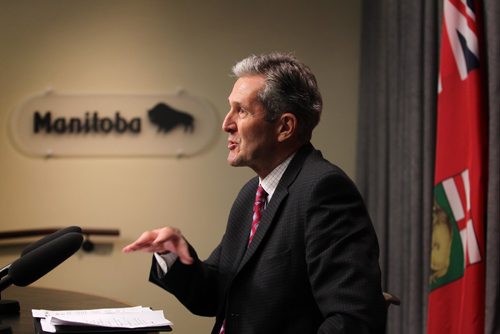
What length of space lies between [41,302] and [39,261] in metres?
0.59

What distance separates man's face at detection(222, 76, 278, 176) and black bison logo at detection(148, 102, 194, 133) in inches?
82.4

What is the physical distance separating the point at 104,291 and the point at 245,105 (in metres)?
2.38

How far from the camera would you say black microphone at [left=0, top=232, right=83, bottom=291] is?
143cm

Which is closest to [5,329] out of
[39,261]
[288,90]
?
[39,261]

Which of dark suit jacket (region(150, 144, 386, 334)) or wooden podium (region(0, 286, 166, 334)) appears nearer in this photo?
dark suit jacket (region(150, 144, 386, 334))

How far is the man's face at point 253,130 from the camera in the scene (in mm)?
1720

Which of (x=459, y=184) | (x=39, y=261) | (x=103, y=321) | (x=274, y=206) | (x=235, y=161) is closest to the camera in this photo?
(x=39, y=261)

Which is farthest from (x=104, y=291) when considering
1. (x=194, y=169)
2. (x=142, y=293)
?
(x=194, y=169)

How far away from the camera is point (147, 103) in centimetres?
382

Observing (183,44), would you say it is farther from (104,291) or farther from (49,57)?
(104,291)

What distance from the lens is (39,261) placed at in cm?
145

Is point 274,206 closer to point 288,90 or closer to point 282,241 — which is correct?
point 282,241

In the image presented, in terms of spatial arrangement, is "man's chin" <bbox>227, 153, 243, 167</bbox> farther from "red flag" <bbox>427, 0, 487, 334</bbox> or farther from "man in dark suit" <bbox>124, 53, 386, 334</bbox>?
"red flag" <bbox>427, 0, 487, 334</bbox>

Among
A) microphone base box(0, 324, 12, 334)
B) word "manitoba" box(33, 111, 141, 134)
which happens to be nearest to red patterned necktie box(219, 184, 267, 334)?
microphone base box(0, 324, 12, 334)
